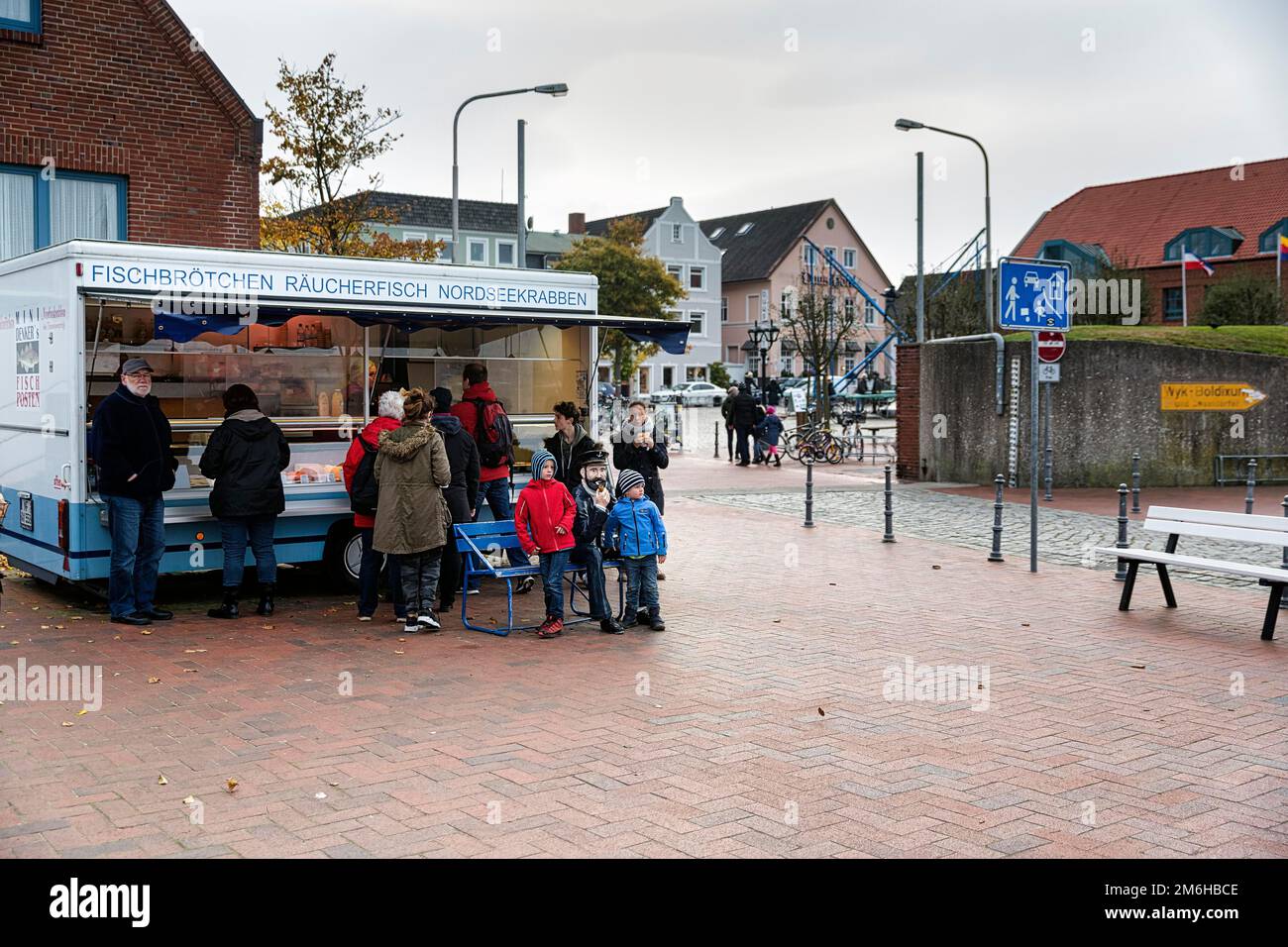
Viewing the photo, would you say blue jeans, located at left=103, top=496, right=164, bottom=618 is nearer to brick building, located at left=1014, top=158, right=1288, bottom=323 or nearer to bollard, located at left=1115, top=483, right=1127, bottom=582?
bollard, located at left=1115, top=483, right=1127, bottom=582

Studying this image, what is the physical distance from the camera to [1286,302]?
40.8 metres

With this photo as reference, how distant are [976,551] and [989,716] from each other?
24.6 feet

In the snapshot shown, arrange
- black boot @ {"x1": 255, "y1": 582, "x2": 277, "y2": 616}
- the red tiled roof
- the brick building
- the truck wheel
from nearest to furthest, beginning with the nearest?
black boot @ {"x1": 255, "y1": 582, "x2": 277, "y2": 616} < the truck wheel < the brick building < the red tiled roof

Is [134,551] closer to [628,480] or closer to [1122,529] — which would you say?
[628,480]

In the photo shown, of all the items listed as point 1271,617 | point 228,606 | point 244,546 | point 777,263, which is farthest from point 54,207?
point 777,263

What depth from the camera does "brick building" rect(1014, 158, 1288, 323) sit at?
Result: 60.6 m

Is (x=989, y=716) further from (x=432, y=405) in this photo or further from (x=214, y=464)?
(x=214, y=464)

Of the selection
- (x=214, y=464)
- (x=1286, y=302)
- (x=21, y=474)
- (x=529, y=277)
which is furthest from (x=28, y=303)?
(x=1286, y=302)

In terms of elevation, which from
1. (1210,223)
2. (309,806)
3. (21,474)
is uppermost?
(1210,223)

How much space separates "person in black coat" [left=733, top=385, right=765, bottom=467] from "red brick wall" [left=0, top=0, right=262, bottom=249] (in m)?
12.9

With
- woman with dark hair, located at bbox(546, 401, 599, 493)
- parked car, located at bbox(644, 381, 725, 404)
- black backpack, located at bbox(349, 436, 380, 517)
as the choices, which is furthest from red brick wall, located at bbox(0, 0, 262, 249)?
parked car, located at bbox(644, 381, 725, 404)

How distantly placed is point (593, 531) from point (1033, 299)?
5.47 m

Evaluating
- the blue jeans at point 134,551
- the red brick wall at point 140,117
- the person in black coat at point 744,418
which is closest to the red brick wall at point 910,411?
the person in black coat at point 744,418

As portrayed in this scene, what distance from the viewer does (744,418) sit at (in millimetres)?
28156
